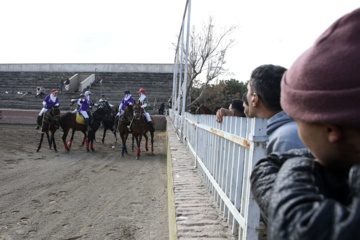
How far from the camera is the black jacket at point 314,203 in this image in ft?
2.34

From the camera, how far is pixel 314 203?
0.77 meters

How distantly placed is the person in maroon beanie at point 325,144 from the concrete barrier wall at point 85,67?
128 feet

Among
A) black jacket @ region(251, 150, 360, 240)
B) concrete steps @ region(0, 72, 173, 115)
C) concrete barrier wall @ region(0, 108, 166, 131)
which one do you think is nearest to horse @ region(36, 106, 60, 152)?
concrete barrier wall @ region(0, 108, 166, 131)

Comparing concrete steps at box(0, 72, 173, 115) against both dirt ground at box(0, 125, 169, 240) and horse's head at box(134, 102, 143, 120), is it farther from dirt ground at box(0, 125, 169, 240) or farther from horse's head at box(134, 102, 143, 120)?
dirt ground at box(0, 125, 169, 240)

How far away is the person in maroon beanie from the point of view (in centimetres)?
74

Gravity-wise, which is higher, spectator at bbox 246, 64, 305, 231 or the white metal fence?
spectator at bbox 246, 64, 305, 231

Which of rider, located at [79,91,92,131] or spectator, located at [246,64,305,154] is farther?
rider, located at [79,91,92,131]

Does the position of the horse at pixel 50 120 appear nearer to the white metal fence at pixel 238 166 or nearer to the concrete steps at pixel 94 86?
the white metal fence at pixel 238 166

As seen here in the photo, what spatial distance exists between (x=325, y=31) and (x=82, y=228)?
472 centimetres

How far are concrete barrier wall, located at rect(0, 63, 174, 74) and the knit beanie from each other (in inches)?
1541

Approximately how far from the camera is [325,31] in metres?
0.87

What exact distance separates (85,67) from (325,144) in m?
42.0

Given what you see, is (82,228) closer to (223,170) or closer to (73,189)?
(73,189)

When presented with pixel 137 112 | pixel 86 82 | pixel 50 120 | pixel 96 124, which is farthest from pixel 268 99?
pixel 86 82
